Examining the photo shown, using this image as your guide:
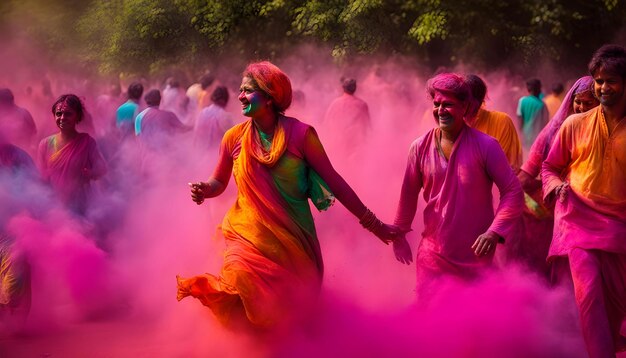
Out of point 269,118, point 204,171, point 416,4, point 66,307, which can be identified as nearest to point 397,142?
point 204,171

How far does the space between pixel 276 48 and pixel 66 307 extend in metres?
13.8

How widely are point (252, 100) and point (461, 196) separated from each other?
1519 mm

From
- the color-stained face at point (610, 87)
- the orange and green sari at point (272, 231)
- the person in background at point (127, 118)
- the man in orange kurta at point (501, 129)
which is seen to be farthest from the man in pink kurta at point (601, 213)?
the person in background at point (127, 118)

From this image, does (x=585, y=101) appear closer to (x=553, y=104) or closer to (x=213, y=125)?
(x=213, y=125)

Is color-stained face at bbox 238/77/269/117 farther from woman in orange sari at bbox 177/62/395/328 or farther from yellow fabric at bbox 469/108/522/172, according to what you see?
yellow fabric at bbox 469/108/522/172

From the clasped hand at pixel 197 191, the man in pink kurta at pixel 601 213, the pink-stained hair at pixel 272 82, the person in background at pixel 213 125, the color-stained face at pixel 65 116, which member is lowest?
the man in pink kurta at pixel 601 213

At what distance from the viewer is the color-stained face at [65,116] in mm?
9203

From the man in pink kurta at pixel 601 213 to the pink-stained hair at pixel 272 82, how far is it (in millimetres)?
1877

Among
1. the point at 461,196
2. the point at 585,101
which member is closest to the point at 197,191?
the point at 461,196

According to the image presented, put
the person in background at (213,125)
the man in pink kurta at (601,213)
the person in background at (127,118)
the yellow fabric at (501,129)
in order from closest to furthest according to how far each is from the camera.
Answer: the man in pink kurta at (601,213), the yellow fabric at (501,129), the person in background at (213,125), the person in background at (127,118)

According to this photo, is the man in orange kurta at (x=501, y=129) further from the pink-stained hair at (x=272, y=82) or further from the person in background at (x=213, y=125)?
the person in background at (x=213, y=125)

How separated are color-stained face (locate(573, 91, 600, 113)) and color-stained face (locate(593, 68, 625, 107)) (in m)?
1.42

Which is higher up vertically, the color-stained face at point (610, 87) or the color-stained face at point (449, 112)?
the color-stained face at point (449, 112)

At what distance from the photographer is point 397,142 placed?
41.1 ft
